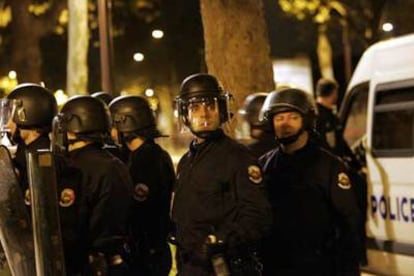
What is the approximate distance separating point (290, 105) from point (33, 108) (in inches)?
62.4

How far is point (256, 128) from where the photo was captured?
242 inches

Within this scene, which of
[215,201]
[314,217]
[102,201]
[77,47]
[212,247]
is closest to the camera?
[212,247]

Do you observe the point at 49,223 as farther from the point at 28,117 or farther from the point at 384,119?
the point at 384,119

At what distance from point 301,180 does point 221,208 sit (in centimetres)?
60

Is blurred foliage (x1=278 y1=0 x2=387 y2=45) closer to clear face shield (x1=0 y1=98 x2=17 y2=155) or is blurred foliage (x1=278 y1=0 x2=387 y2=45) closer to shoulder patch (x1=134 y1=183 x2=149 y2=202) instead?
shoulder patch (x1=134 y1=183 x2=149 y2=202)

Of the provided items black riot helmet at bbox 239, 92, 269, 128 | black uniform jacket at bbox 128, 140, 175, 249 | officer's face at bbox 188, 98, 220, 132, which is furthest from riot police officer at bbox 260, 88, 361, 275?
black riot helmet at bbox 239, 92, 269, 128

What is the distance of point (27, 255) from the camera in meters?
3.64

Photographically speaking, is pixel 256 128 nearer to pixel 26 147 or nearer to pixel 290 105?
pixel 290 105

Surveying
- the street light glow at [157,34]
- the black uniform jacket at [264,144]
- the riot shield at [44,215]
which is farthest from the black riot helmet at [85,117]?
the street light glow at [157,34]

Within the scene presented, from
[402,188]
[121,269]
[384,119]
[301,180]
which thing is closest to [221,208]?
[301,180]

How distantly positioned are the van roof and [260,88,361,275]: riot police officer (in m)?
3.42

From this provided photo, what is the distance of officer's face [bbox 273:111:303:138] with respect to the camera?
482 cm

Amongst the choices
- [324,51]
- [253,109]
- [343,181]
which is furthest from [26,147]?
[324,51]

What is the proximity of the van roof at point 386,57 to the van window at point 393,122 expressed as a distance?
0.79ft
